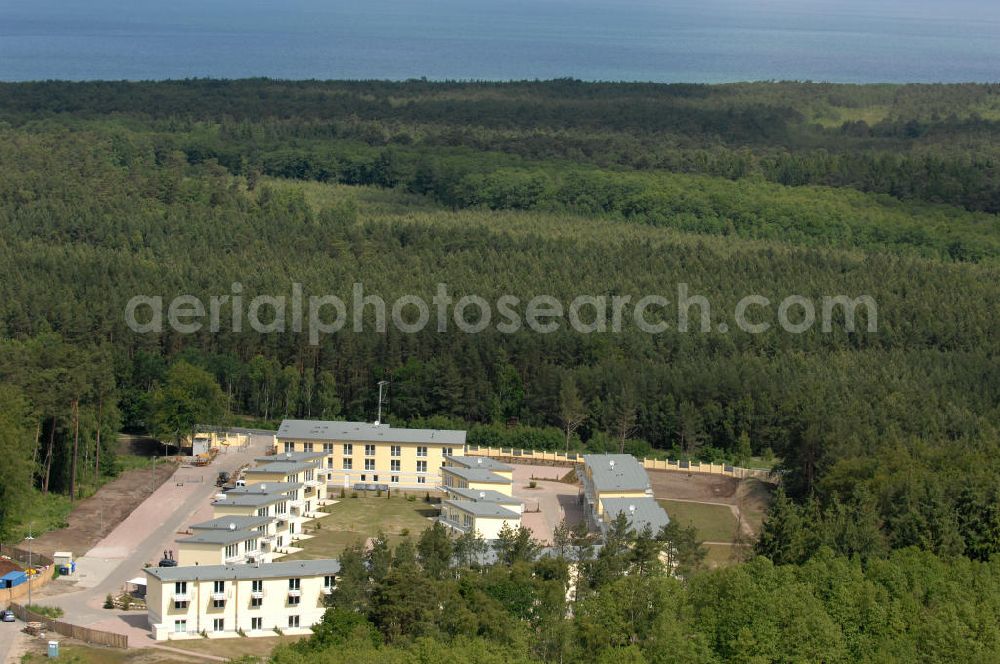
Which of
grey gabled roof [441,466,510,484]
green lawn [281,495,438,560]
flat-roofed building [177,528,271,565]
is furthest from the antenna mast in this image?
flat-roofed building [177,528,271,565]

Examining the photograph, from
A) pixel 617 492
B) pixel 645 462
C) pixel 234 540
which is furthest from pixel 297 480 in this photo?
pixel 645 462

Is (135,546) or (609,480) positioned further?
(609,480)

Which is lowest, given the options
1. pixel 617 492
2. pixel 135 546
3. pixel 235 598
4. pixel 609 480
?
pixel 135 546

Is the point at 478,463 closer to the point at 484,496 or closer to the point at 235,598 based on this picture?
the point at 484,496

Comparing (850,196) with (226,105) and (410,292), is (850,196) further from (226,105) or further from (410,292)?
(226,105)

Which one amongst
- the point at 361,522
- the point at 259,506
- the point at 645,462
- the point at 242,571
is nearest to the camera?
the point at 242,571

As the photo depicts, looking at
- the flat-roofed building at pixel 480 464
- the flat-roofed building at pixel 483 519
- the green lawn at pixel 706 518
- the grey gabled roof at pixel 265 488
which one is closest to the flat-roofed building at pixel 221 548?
the grey gabled roof at pixel 265 488
